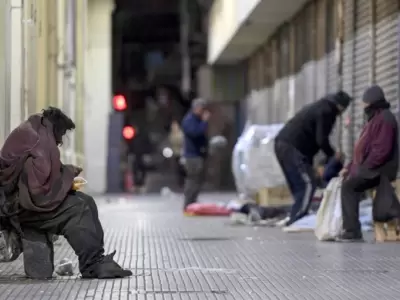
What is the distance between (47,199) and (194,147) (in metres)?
10.3

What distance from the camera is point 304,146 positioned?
1488 centimetres

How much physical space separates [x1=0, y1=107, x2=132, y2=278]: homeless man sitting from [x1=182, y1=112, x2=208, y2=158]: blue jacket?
388 inches

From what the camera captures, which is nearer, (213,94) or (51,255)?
(51,255)

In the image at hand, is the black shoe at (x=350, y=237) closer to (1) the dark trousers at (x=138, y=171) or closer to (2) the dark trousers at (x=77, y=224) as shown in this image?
(2) the dark trousers at (x=77, y=224)

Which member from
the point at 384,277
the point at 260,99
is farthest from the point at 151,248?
the point at 260,99

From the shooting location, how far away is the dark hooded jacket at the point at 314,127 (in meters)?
14.5

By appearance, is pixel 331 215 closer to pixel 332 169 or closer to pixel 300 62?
pixel 332 169

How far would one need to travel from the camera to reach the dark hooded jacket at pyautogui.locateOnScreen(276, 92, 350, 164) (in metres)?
14.5

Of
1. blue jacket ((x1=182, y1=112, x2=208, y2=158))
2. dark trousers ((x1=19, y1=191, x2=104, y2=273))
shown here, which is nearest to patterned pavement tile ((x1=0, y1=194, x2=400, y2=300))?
dark trousers ((x1=19, y1=191, x2=104, y2=273))

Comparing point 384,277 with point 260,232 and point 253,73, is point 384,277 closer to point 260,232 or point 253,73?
point 260,232

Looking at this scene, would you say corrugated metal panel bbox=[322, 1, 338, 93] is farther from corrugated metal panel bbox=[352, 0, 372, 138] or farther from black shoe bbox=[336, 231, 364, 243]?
black shoe bbox=[336, 231, 364, 243]

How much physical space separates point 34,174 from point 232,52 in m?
20.1

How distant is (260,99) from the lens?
2758 cm

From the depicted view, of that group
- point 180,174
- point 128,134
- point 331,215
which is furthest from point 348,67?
point 180,174
